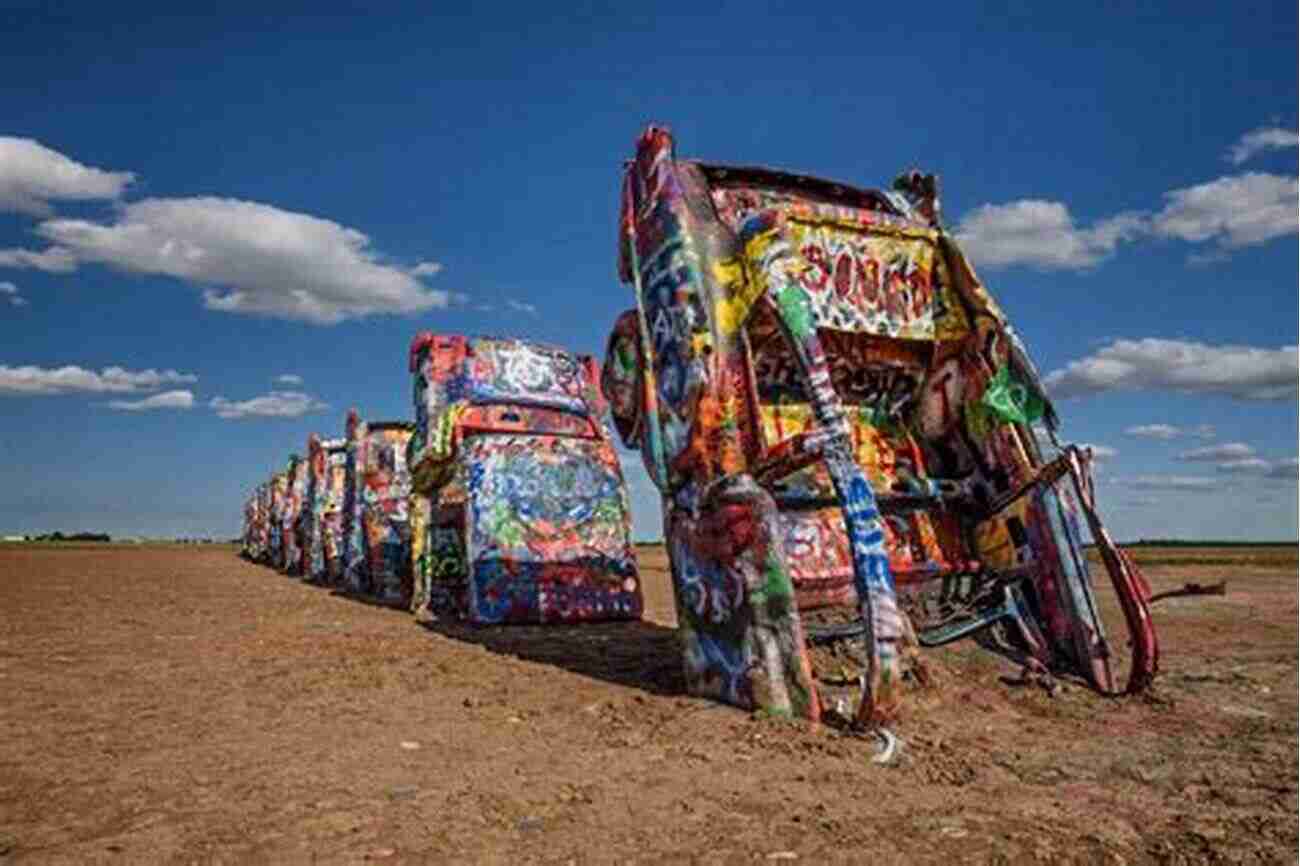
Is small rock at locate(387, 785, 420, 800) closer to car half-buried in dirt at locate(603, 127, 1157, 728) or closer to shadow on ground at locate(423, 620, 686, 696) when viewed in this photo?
car half-buried in dirt at locate(603, 127, 1157, 728)

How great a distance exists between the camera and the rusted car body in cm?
1977

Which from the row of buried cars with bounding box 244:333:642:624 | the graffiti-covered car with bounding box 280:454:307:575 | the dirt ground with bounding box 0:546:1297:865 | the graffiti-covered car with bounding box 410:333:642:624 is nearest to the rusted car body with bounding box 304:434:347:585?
the graffiti-covered car with bounding box 280:454:307:575

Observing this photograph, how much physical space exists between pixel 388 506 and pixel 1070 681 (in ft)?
38.7

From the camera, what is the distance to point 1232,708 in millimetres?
5195

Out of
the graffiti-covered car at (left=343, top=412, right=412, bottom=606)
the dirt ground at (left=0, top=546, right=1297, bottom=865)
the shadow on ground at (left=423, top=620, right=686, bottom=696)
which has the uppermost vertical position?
the graffiti-covered car at (left=343, top=412, right=412, bottom=606)

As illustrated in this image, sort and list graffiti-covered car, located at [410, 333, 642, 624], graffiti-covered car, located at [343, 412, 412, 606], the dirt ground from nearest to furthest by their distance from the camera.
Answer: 1. the dirt ground
2. graffiti-covered car, located at [410, 333, 642, 624]
3. graffiti-covered car, located at [343, 412, 412, 606]

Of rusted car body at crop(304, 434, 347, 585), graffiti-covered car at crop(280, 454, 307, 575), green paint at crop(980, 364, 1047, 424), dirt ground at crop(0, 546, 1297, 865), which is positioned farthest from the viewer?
graffiti-covered car at crop(280, 454, 307, 575)

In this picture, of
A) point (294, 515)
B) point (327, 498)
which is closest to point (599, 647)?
point (327, 498)

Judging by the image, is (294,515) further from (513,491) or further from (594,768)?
(594,768)

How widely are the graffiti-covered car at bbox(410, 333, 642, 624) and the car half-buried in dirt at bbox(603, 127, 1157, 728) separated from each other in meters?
4.01

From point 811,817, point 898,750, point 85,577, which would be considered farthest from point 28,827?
point 85,577

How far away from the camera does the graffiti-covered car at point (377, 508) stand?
14492 mm

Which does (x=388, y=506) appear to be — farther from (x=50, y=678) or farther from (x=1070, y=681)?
(x=1070, y=681)

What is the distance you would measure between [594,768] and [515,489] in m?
6.31
